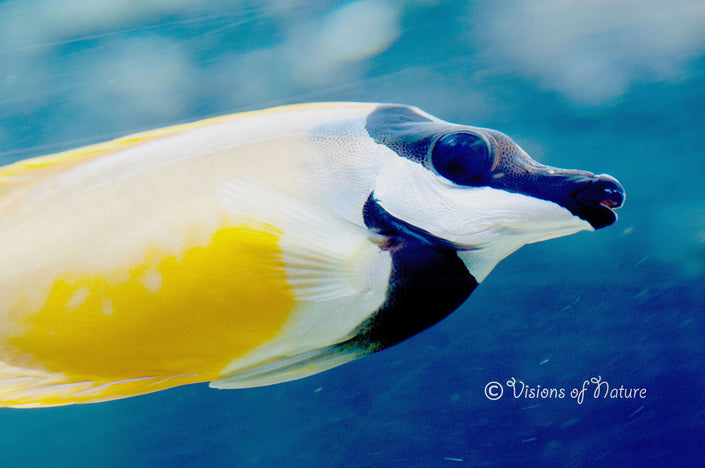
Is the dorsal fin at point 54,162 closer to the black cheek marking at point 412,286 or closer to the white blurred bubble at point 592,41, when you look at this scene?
the black cheek marking at point 412,286

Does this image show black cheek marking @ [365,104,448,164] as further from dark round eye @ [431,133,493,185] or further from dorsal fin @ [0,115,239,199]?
dorsal fin @ [0,115,239,199]

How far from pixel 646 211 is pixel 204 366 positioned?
6.75 m

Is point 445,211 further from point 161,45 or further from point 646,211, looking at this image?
point 646,211

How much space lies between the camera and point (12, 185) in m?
1.05

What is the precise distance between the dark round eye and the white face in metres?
0.02

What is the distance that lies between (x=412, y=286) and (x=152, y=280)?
519 millimetres

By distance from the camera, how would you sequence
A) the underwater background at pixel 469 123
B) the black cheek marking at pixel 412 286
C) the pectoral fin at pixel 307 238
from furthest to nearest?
the underwater background at pixel 469 123 < the black cheek marking at pixel 412 286 < the pectoral fin at pixel 307 238

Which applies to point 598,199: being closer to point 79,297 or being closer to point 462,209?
point 462,209

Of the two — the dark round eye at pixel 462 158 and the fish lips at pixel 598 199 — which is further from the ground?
the dark round eye at pixel 462 158

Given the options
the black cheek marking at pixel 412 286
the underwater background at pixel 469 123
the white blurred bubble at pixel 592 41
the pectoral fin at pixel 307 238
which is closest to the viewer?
the pectoral fin at pixel 307 238

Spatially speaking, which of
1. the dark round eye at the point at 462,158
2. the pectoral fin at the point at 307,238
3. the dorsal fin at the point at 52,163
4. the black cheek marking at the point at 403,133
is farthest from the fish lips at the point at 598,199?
the dorsal fin at the point at 52,163

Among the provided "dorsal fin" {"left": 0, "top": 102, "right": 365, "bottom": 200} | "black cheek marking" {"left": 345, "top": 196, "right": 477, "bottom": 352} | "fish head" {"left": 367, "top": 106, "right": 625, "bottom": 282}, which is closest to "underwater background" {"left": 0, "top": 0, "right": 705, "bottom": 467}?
"dorsal fin" {"left": 0, "top": 102, "right": 365, "bottom": 200}

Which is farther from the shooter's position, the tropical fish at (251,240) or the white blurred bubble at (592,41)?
the white blurred bubble at (592,41)

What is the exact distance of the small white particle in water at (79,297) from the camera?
0.92m
